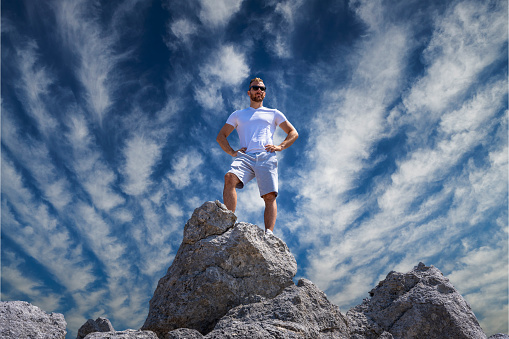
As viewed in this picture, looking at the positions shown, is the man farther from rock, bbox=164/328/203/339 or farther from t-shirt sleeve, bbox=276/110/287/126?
rock, bbox=164/328/203/339

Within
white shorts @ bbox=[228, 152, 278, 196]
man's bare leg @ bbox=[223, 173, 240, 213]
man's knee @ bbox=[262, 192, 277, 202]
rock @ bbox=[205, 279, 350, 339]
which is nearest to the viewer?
rock @ bbox=[205, 279, 350, 339]

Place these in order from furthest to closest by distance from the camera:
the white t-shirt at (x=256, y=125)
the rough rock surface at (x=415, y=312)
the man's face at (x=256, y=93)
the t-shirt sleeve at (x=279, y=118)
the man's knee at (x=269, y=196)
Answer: the t-shirt sleeve at (x=279, y=118) → the man's face at (x=256, y=93) → the white t-shirt at (x=256, y=125) → the man's knee at (x=269, y=196) → the rough rock surface at (x=415, y=312)

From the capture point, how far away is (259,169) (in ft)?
24.0

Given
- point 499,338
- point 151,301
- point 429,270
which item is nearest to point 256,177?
point 151,301

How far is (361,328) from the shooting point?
5.49m

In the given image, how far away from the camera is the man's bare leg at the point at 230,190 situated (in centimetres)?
673

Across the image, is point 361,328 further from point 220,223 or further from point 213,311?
point 220,223

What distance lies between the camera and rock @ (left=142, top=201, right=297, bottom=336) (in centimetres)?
500

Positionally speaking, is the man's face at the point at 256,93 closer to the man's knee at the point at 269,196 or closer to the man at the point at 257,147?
the man at the point at 257,147

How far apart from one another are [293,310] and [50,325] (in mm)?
2881

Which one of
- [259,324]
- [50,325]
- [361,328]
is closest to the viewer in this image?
[259,324]

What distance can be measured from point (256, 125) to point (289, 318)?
4298 millimetres

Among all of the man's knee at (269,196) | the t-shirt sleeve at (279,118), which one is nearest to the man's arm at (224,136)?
the t-shirt sleeve at (279,118)

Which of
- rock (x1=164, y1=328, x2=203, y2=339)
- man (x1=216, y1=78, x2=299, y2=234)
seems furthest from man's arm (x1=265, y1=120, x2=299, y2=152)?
rock (x1=164, y1=328, x2=203, y2=339)
